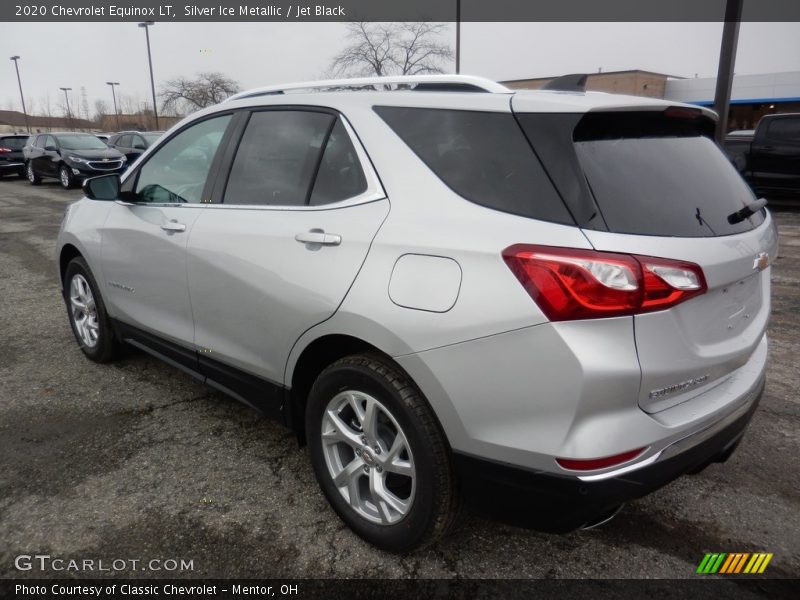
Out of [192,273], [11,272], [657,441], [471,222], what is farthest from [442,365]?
[11,272]

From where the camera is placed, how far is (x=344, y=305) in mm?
2166

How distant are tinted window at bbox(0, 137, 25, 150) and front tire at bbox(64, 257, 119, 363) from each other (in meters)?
21.8

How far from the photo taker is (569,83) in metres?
2.42

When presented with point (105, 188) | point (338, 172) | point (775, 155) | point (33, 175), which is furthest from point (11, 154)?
point (338, 172)

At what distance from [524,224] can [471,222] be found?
18 cm

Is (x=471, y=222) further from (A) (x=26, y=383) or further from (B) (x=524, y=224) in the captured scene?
(A) (x=26, y=383)

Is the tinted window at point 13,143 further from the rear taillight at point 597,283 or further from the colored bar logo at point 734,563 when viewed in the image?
the colored bar logo at point 734,563

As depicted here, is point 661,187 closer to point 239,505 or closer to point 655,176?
point 655,176

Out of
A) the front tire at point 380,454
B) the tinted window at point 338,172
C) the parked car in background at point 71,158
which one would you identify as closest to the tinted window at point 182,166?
the tinted window at point 338,172

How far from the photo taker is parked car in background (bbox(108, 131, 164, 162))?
18875 mm

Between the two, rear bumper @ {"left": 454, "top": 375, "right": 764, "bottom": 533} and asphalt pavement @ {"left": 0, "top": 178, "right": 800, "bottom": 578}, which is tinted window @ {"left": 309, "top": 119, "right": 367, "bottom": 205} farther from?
asphalt pavement @ {"left": 0, "top": 178, "right": 800, "bottom": 578}

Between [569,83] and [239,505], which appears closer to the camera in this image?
[569,83]

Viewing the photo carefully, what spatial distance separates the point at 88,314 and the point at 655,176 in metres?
3.78

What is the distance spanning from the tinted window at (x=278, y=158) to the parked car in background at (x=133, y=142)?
17.5 metres
